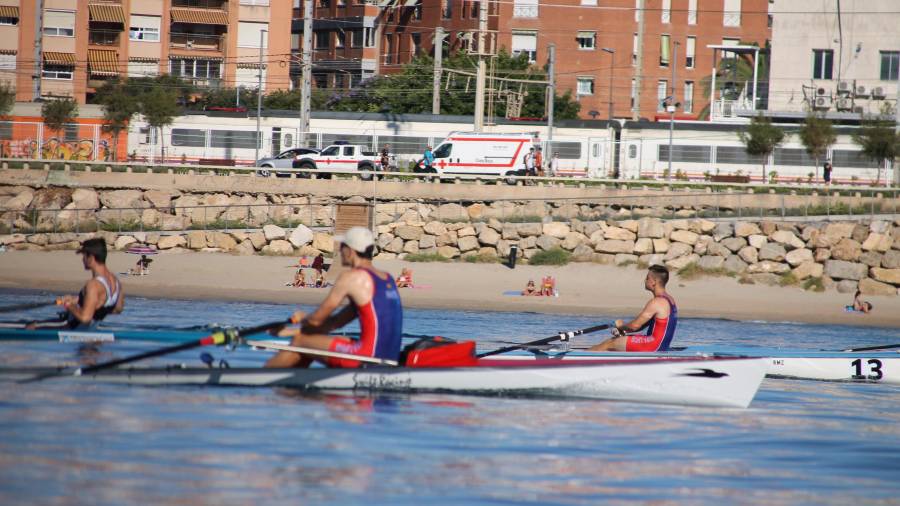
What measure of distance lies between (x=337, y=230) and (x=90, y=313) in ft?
72.6

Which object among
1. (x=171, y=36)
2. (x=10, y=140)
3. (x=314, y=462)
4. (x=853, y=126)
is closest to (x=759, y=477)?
(x=314, y=462)

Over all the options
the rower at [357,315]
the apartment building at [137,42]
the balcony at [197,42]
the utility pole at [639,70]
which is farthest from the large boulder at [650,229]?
the balcony at [197,42]

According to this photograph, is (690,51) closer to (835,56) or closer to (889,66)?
(835,56)

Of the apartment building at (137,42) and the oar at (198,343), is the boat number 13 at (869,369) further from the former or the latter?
the apartment building at (137,42)

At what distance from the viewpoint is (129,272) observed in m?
27.4

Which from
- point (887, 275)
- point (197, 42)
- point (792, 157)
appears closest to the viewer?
point (887, 275)

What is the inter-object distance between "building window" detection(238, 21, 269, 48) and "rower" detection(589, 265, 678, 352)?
182 feet

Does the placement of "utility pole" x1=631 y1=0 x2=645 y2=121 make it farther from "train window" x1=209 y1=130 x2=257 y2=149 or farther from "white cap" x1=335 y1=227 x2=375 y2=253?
"white cap" x1=335 y1=227 x2=375 y2=253

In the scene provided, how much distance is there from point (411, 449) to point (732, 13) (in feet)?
216

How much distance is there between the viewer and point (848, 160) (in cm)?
4869

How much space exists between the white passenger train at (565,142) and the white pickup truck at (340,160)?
Answer: 5156 millimetres

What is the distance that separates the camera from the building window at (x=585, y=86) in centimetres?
6856

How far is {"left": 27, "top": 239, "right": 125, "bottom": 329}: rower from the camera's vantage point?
464 inches

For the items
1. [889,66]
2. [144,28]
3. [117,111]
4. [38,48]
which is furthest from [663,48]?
[38,48]
